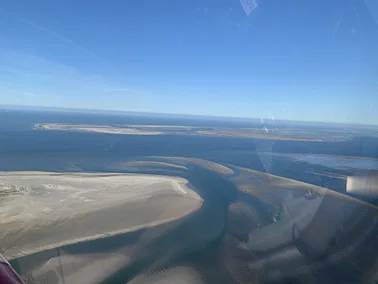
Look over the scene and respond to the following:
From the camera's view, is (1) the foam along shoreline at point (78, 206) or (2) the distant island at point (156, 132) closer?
(1) the foam along shoreline at point (78, 206)

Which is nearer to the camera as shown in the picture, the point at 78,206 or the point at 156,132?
the point at 78,206

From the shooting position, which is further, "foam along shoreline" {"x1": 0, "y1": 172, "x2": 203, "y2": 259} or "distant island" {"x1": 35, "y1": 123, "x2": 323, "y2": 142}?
"distant island" {"x1": 35, "y1": 123, "x2": 323, "y2": 142}

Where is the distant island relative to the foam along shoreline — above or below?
above

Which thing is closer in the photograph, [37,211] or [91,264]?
[91,264]

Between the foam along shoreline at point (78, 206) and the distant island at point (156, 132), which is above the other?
the distant island at point (156, 132)

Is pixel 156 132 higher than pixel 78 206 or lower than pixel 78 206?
higher

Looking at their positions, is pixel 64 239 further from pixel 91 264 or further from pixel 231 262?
pixel 231 262

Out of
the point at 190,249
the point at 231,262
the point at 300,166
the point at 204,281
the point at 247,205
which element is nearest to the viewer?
the point at 204,281

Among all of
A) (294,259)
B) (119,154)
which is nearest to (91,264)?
(294,259)
